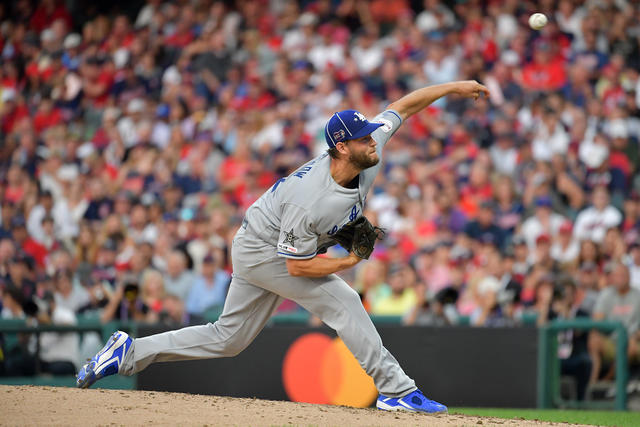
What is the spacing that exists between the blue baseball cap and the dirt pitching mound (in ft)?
5.58

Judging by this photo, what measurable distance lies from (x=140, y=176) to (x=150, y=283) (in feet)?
13.2

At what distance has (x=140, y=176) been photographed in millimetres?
14969

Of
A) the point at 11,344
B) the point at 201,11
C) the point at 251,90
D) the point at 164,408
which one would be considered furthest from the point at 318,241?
the point at 201,11

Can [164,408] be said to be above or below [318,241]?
below

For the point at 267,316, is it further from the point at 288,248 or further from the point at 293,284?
the point at 288,248

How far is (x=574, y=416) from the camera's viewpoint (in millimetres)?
8430

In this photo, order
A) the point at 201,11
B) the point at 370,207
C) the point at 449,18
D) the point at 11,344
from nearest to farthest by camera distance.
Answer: the point at 11,344
the point at 370,207
the point at 449,18
the point at 201,11

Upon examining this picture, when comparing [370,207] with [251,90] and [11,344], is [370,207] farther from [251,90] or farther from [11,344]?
[11,344]

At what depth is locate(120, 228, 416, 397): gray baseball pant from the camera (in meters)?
6.39

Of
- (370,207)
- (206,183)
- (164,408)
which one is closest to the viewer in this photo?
(164,408)

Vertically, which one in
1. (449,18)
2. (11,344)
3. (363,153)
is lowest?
(11,344)

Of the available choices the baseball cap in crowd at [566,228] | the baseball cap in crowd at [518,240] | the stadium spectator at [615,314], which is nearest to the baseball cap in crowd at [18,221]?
the baseball cap in crowd at [518,240]

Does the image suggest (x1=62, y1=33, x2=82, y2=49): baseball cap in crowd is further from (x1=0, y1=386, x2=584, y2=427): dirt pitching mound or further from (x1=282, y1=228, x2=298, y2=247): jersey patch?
(x1=282, y1=228, x2=298, y2=247): jersey patch

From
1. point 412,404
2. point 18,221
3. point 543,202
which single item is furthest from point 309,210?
point 18,221
